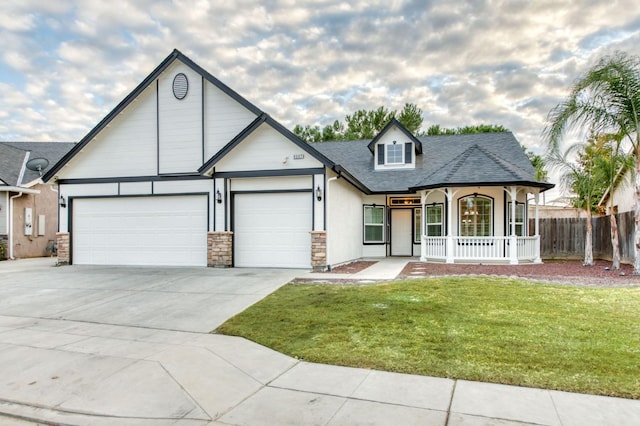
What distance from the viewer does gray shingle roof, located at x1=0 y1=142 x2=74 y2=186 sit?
62.0ft

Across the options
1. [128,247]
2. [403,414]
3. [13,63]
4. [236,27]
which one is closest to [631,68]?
[236,27]

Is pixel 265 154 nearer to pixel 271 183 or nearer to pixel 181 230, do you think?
pixel 271 183

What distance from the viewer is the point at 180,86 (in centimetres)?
→ 1432

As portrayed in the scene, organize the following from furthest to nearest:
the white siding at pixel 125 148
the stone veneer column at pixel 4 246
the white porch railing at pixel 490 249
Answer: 1. the stone veneer column at pixel 4 246
2. the white porch railing at pixel 490 249
3. the white siding at pixel 125 148

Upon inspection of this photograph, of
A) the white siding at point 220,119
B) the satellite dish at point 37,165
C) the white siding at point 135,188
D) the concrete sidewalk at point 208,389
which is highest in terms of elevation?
the white siding at point 220,119

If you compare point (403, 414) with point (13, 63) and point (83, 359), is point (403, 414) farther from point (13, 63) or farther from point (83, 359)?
point (13, 63)

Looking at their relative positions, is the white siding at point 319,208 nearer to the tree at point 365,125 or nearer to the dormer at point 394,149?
the dormer at point 394,149

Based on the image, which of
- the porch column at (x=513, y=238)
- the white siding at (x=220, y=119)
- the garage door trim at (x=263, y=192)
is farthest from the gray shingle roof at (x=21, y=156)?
the porch column at (x=513, y=238)

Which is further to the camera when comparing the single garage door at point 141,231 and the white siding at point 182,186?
the single garage door at point 141,231

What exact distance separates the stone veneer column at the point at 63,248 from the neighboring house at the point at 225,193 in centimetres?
4

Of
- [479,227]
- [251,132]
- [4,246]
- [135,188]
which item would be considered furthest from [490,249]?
[4,246]

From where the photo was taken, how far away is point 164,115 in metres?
14.5

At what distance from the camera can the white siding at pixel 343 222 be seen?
1280 centimetres

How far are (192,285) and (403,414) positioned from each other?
7588mm
